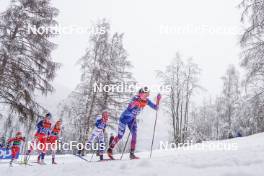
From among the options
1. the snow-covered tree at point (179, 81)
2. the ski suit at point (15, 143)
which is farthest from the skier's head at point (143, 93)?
the snow-covered tree at point (179, 81)

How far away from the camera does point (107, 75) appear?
21.8 metres

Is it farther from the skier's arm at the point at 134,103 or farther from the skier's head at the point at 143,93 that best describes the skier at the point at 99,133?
the skier's head at the point at 143,93

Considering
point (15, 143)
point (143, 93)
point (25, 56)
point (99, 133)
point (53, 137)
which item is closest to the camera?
point (143, 93)

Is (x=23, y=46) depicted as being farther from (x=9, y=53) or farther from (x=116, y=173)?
(x=116, y=173)

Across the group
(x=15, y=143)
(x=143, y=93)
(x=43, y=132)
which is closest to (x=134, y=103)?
(x=143, y=93)

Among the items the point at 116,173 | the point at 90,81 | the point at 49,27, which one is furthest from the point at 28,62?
the point at 116,173

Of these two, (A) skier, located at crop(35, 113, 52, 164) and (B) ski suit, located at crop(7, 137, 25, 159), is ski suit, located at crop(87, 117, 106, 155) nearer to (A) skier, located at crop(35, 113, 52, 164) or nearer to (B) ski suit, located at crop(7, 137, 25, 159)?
(A) skier, located at crop(35, 113, 52, 164)

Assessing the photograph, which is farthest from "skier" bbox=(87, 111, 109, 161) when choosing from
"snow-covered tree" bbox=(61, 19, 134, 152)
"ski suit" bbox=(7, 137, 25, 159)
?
"snow-covered tree" bbox=(61, 19, 134, 152)

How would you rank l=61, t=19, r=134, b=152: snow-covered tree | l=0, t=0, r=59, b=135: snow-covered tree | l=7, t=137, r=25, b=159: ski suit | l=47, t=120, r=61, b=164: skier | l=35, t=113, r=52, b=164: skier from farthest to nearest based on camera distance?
1. l=61, t=19, r=134, b=152: snow-covered tree
2. l=0, t=0, r=59, b=135: snow-covered tree
3. l=7, t=137, r=25, b=159: ski suit
4. l=47, t=120, r=61, b=164: skier
5. l=35, t=113, r=52, b=164: skier

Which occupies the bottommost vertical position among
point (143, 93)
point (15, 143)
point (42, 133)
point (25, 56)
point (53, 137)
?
point (15, 143)

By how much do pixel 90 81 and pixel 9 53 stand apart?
8.46 m

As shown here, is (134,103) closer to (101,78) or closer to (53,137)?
(53,137)

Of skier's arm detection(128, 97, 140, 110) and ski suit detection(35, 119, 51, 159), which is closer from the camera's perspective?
skier's arm detection(128, 97, 140, 110)

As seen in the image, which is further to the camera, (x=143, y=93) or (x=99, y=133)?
(x=99, y=133)
